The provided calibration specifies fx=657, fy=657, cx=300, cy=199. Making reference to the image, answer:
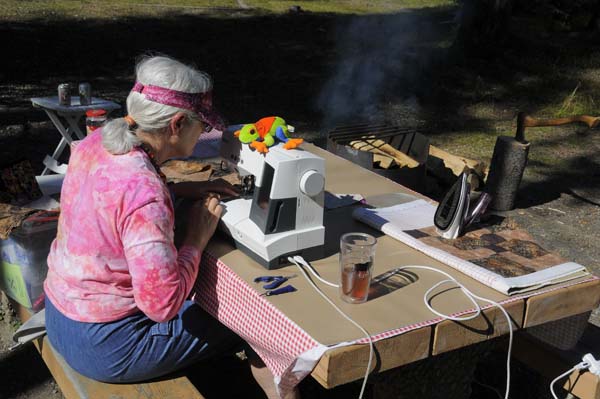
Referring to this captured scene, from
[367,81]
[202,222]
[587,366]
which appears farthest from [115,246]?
[367,81]

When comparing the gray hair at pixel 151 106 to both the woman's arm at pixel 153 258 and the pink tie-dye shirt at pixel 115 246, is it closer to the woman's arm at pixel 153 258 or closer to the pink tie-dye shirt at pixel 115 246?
the pink tie-dye shirt at pixel 115 246

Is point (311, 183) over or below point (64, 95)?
over

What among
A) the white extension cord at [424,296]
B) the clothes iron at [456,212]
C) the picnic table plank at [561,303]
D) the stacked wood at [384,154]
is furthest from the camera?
the stacked wood at [384,154]

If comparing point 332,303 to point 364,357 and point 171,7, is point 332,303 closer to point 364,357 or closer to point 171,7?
point 364,357

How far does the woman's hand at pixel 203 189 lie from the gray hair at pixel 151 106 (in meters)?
0.45

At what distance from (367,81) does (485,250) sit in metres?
6.91

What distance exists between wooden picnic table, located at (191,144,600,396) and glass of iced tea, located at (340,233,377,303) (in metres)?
0.04

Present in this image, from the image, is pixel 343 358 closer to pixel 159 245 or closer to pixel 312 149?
pixel 159 245

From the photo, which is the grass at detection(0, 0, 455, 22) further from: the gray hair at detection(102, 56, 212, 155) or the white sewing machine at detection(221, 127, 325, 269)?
the white sewing machine at detection(221, 127, 325, 269)

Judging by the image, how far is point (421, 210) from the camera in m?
2.67


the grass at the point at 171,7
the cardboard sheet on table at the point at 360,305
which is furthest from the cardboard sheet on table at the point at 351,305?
the grass at the point at 171,7

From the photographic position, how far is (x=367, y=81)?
29.5 ft

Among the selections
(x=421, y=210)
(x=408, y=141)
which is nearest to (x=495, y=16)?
(x=408, y=141)

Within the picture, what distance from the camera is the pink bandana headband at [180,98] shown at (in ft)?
6.78
